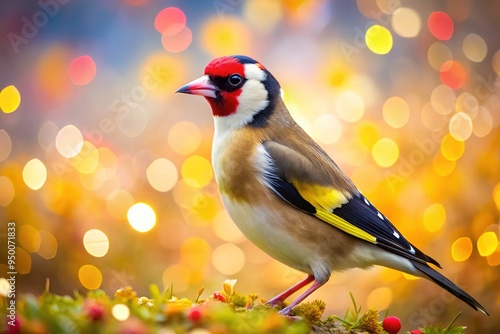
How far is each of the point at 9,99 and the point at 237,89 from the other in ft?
5.38

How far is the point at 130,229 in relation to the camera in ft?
12.2

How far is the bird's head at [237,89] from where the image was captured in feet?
7.47

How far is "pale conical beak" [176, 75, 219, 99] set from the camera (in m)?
2.24

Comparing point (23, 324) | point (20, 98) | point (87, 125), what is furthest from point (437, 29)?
point (23, 324)

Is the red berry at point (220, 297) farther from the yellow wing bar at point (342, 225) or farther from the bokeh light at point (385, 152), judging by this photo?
the bokeh light at point (385, 152)

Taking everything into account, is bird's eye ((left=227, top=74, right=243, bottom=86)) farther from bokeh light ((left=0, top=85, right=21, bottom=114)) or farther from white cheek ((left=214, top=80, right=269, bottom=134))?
bokeh light ((left=0, top=85, right=21, bottom=114))

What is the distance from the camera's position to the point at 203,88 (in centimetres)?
226

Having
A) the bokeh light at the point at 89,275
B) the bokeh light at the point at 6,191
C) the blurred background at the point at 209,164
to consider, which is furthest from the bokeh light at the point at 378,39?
the bokeh light at the point at 6,191

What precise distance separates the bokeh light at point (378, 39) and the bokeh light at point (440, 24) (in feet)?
0.92

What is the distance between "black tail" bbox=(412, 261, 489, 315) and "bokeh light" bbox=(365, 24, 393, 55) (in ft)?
5.56

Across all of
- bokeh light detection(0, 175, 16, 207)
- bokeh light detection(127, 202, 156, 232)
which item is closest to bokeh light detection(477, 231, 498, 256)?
bokeh light detection(127, 202, 156, 232)

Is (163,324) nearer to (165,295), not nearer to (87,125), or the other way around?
(165,295)

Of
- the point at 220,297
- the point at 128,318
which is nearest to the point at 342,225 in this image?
the point at 220,297

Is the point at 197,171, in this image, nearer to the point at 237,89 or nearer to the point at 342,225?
the point at 237,89
